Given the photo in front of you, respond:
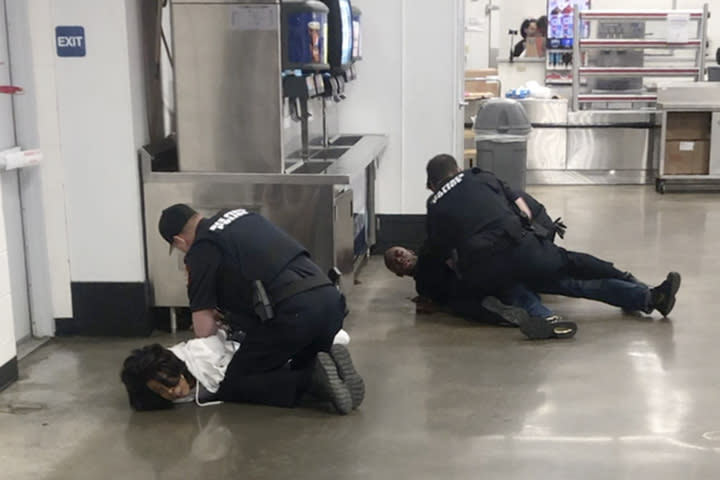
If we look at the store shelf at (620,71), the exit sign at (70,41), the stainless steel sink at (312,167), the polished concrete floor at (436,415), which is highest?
the exit sign at (70,41)

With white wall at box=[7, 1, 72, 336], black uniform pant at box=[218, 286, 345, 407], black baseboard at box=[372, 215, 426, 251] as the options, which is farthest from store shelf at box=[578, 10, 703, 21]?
black uniform pant at box=[218, 286, 345, 407]

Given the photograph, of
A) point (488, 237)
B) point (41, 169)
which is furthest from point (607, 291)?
point (41, 169)

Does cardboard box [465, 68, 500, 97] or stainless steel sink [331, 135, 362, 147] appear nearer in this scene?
stainless steel sink [331, 135, 362, 147]

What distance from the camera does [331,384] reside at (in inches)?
147

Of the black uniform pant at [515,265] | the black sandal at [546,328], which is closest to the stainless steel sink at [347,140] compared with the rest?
the black uniform pant at [515,265]

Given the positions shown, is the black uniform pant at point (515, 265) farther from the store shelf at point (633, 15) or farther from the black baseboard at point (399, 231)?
the store shelf at point (633, 15)

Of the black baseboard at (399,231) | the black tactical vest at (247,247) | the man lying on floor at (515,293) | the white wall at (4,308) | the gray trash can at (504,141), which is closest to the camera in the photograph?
the black tactical vest at (247,247)

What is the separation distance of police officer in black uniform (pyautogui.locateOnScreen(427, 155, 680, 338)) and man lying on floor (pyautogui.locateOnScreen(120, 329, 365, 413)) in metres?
1.32

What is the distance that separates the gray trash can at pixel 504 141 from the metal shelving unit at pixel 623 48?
339 cm

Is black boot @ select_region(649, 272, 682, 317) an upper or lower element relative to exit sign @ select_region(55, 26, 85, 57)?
lower

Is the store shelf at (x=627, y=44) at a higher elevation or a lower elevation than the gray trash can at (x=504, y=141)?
higher

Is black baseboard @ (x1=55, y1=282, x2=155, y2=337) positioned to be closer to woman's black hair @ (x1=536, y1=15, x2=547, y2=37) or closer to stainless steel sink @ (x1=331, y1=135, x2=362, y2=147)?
stainless steel sink @ (x1=331, y1=135, x2=362, y2=147)

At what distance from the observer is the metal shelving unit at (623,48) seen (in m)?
10.3

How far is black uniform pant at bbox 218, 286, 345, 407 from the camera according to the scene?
379 cm
